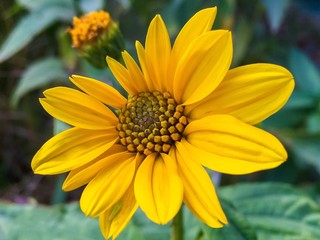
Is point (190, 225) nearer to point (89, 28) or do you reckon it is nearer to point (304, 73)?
point (89, 28)

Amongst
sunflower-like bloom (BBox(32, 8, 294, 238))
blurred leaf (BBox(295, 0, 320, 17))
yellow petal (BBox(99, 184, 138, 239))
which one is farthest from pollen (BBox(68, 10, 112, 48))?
blurred leaf (BBox(295, 0, 320, 17))

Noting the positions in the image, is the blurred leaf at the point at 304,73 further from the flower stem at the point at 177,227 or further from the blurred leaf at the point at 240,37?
the flower stem at the point at 177,227

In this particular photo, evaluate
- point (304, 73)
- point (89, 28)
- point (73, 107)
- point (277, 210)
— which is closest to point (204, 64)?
point (73, 107)

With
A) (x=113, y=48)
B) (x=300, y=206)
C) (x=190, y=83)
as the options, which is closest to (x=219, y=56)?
(x=190, y=83)

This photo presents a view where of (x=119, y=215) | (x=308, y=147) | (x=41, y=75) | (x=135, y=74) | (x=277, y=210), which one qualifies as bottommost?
(x=308, y=147)

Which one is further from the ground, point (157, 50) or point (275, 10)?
point (157, 50)

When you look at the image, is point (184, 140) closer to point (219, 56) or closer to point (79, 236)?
point (219, 56)
